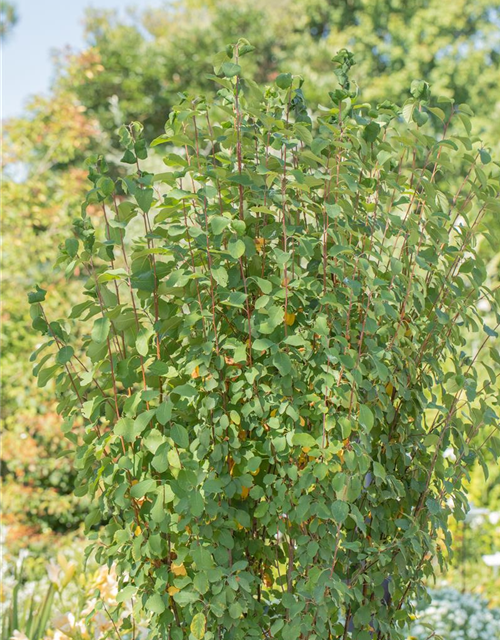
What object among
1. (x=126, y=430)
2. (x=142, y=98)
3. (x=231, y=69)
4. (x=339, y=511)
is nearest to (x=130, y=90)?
(x=142, y=98)

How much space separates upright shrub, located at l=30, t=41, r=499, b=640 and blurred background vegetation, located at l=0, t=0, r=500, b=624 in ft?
0.81

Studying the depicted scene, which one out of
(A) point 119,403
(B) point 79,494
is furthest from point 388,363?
(B) point 79,494

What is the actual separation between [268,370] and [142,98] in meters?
10.6

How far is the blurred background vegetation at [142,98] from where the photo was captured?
480cm

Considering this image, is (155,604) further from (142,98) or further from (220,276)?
(142,98)

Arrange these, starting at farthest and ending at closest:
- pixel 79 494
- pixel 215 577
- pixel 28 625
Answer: pixel 28 625 → pixel 79 494 → pixel 215 577

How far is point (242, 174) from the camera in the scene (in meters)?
1.34

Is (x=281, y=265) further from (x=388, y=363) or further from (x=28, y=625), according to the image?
(x=28, y=625)

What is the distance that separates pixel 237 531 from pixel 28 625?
1.45 metres

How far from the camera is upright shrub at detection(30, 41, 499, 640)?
50.0 inches

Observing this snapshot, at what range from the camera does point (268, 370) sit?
1407 millimetres

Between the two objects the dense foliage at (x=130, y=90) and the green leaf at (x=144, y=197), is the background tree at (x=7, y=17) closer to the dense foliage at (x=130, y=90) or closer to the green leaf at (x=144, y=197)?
the dense foliage at (x=130, y=90)

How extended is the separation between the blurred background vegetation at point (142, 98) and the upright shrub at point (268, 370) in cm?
25

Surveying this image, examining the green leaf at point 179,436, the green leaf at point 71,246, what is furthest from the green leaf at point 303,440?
the green leaf at point 71,246
